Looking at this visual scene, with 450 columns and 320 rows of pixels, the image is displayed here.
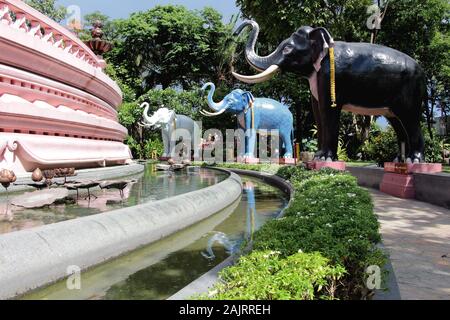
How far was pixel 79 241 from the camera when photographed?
430 cm

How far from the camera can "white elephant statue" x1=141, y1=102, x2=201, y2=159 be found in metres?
25.2

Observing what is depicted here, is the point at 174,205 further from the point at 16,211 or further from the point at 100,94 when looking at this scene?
the point at 100,94

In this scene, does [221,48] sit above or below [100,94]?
above

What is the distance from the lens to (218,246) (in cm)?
565

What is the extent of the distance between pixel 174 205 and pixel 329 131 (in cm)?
564

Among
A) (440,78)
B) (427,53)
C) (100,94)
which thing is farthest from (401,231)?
(440,78)

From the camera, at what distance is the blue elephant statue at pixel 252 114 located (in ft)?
71.9

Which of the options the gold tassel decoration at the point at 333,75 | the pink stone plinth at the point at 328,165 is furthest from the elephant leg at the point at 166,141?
the gold tassel decoration at the point at 333,75

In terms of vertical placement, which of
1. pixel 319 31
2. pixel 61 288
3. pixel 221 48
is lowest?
pixel 61 288

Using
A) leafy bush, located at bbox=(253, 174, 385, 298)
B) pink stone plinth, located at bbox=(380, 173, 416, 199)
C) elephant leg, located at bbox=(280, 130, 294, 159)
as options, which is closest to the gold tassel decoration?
pink stone plinth, located at bbox=(380, 173, 416, 199)

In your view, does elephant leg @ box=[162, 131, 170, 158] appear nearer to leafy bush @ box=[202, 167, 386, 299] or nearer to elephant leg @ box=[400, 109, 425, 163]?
elephant leg @ box=[400, 109, 425, 163]

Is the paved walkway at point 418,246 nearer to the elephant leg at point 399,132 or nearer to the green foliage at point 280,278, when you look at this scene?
the green foliage at point 280,278

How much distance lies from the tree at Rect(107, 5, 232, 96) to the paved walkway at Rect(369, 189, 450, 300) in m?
30.3

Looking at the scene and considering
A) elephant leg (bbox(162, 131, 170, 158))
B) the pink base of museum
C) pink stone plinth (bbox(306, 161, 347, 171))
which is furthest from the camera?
elephant leg (bbox(162, 131, 170, 158))
